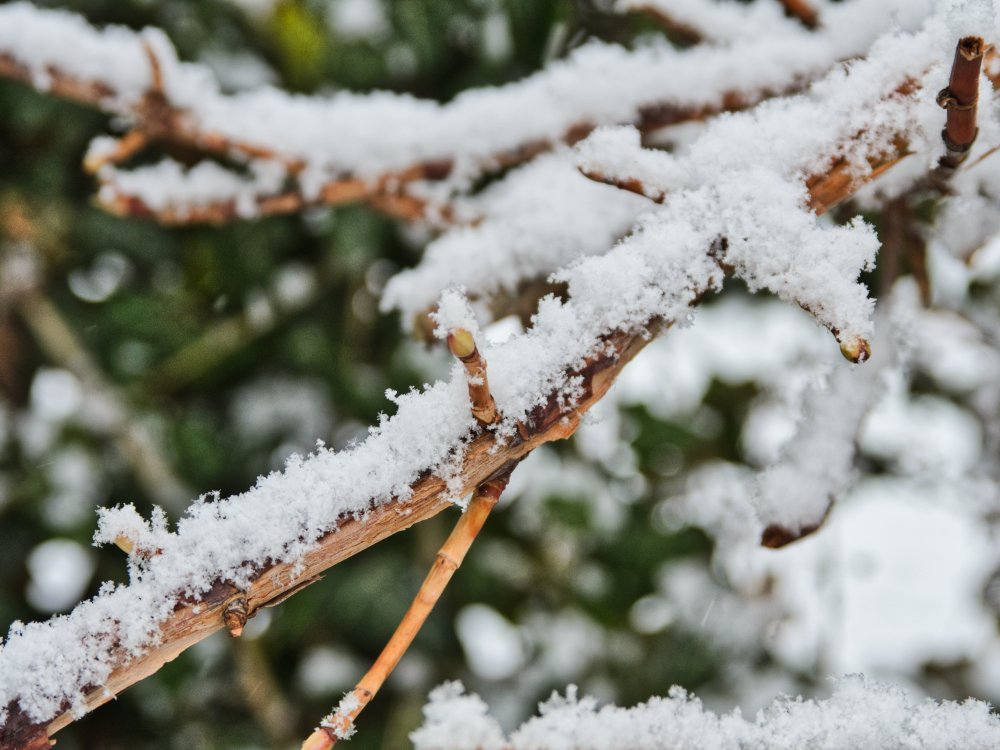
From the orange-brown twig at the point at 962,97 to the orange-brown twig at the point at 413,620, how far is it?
0.30 metres

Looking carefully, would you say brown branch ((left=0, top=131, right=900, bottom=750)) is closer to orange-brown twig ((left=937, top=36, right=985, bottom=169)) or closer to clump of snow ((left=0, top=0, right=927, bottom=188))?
orange-brown twig ((left=937, top=36, right=985, bottom=169))

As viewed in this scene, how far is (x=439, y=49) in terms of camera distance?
3.86 feet

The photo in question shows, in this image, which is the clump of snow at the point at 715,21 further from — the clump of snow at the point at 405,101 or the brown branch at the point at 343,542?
the brown branch at the point at 343,542

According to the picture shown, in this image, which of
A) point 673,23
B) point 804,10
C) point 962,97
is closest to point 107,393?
Answer: point 673,23

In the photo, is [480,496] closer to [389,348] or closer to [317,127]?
[317,127]

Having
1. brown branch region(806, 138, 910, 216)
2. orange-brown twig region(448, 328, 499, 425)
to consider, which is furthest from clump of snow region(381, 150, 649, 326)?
orange-brown twig region(448, 328, 499, 425)

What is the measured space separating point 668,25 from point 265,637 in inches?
37.3

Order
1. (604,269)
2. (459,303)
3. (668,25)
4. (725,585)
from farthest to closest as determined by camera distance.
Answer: (725,585) → (668,25) → (604,269) → (459,303)

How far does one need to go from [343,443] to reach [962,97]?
3.04 feet

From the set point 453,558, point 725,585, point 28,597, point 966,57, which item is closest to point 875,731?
point 453,558

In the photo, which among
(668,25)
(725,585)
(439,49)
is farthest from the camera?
(725,585)

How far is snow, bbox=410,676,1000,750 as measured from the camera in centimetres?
43

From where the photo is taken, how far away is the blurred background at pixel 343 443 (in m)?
1.19

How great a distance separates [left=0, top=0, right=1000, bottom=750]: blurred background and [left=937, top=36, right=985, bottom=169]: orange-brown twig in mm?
700
